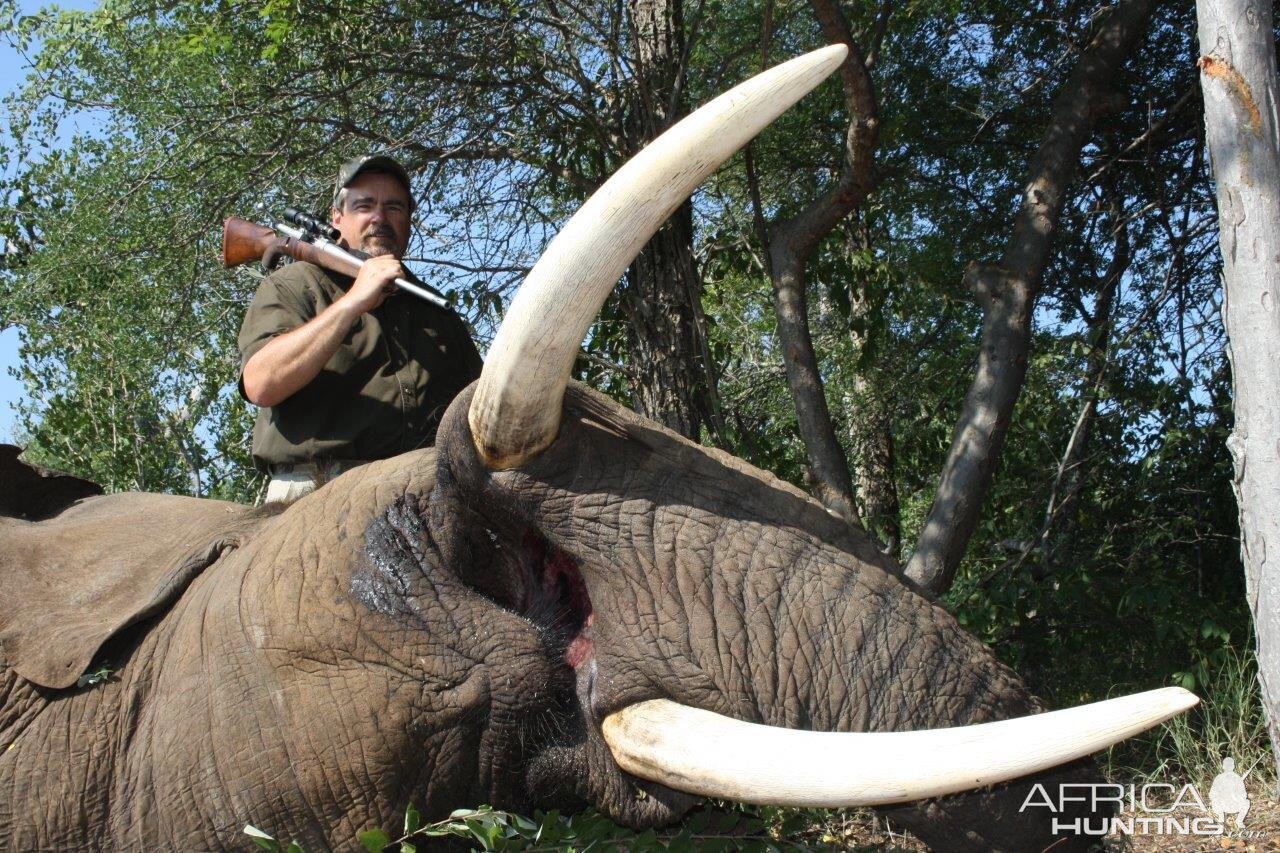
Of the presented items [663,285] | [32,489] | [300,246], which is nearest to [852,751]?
[300,246]

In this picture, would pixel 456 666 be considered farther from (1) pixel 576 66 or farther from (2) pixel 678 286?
(1) pixel 576 66

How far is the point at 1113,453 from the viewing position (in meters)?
7.96

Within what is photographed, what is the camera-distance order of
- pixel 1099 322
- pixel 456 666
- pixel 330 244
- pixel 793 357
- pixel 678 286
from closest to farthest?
1. pixel 456 666
2. pixel 330 244
3. pixel 793 357
4. pixel 678 286
5. pixel 1099 322

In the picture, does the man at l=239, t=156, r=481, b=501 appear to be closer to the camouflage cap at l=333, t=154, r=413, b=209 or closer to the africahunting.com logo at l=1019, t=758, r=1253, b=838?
the camouflage cap at l=333, t=154, r=413, b=209

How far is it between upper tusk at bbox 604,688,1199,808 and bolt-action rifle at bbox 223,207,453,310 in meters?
1.85

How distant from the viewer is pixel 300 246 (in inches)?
181

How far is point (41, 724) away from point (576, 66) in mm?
5184

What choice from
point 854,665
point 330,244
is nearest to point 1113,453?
point 330,244

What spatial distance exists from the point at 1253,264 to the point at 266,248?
3.23m

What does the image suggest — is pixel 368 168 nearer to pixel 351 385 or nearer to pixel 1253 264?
pixel 351 385

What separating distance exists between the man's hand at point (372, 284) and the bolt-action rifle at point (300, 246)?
0.05 m

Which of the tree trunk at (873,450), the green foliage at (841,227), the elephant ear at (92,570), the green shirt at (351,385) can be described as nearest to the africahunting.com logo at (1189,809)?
the green foliage at (841,227)

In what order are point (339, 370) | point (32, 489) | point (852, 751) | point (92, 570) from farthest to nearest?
point (32, 489) → point (339, 370) → point (92, 570) → point (852, 751)

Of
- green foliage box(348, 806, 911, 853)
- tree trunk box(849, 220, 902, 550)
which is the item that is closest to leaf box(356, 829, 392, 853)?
green foliage box(348, 806, 911, 853)
